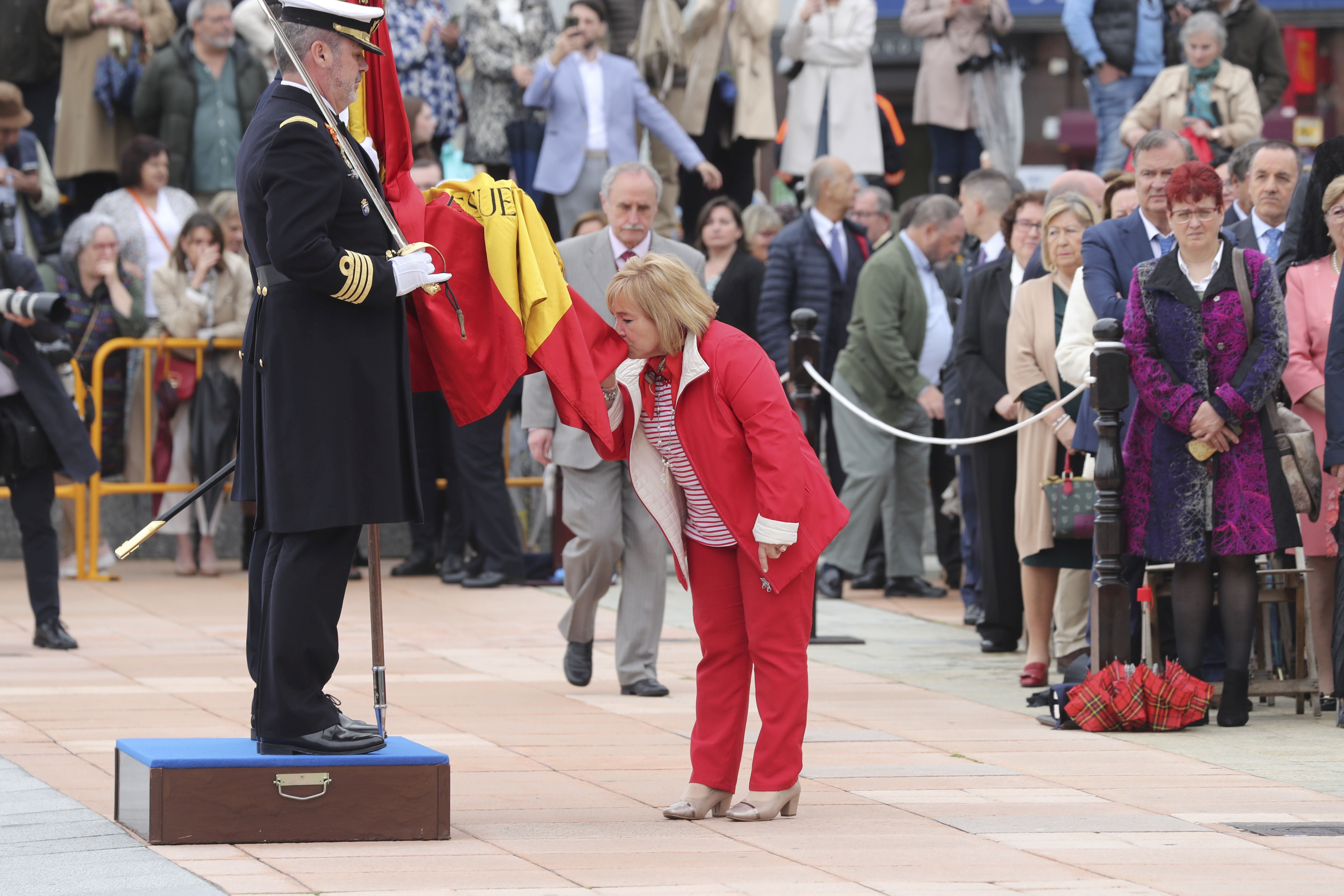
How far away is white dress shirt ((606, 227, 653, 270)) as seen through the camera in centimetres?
859

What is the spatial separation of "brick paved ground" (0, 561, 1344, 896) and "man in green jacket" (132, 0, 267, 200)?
4.14 metres

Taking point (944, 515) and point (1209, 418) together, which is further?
point (944, 515)

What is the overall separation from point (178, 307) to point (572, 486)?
4651 millimetres

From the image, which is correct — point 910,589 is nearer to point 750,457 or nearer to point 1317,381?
point 1317,381

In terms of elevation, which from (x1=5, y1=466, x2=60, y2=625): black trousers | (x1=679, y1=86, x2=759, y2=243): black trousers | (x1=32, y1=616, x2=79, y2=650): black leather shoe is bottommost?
(x1=32, y1=616, x2=79, y2=650): black leather shoe

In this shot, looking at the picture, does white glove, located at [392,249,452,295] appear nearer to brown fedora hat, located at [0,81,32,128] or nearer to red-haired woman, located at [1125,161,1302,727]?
red-haired woman, located at [1125,161,1302,727]

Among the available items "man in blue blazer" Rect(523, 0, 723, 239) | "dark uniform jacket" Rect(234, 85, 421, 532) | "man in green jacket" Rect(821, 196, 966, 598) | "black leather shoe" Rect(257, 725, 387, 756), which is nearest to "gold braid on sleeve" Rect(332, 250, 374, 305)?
"dark uniform jacket" Rect(234, 85, 421, 532)

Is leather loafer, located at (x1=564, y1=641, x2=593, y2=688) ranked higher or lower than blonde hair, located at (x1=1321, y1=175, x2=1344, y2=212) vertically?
lower

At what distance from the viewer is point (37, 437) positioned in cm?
946

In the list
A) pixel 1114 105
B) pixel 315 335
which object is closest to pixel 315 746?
pixel 315 335

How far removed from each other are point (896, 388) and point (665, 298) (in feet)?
19.6

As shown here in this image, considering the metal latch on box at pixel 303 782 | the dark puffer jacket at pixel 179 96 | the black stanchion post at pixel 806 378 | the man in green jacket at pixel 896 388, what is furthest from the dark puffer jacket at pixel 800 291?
the metal latch on box at pixel 303 782

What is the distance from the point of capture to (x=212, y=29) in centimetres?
1366

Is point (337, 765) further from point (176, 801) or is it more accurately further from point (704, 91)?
point (704, 91)
